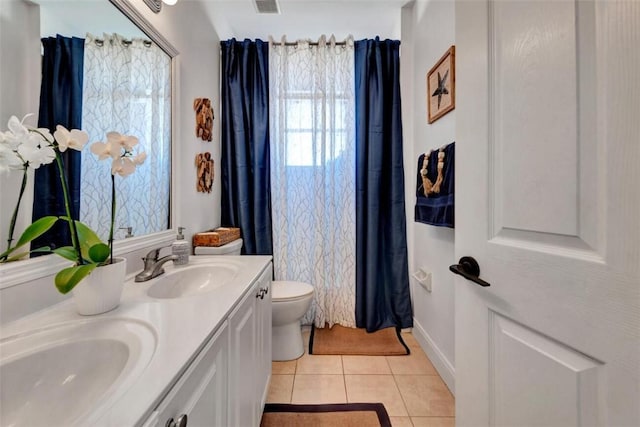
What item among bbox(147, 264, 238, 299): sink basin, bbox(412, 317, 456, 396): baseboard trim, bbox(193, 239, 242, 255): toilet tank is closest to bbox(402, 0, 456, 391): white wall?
bbox(412, 317, 456, 396): baseboard trim

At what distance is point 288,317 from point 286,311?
54mm

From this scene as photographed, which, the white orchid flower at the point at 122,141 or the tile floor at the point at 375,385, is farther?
the tile floor at the point at 375,385

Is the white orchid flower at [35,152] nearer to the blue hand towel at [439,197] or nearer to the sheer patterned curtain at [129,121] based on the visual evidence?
the sheer patterned curtain at [129,121]

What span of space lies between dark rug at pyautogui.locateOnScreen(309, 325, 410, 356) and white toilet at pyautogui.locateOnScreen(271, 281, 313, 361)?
0.17 metres

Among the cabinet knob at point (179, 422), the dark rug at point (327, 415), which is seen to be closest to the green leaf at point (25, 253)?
the cabinet knob at point (179, 422)

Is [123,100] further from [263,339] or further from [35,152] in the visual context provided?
[263,339]

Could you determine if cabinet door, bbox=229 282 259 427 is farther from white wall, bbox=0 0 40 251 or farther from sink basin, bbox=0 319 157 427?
white wall, bbox=0 0 40 251

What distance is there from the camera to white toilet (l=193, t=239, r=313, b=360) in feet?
5.43

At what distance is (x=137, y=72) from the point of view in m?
1.19

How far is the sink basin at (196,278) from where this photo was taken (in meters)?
1.11

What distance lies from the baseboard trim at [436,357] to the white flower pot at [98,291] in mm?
1629

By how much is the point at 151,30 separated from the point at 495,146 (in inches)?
61.1

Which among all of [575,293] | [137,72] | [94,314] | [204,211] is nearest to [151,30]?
[137,72]

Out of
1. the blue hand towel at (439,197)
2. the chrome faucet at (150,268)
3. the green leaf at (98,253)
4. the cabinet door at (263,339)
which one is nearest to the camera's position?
the green leaf at (98,253)
